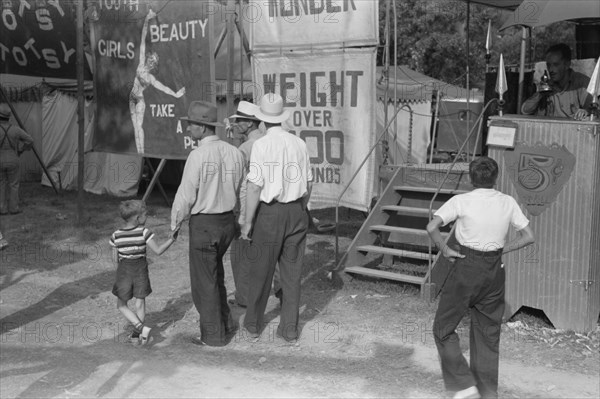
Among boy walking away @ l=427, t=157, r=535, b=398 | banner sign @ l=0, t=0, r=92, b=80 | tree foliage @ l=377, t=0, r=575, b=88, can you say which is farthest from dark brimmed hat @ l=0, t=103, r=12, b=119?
tree foliage @ l=377, t=0, r=575, b=88

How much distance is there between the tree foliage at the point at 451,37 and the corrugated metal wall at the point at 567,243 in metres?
16.5

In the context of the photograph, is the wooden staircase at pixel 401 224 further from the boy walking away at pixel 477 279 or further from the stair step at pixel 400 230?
the boy walking away at pixel 477 279

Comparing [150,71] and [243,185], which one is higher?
[150,71]

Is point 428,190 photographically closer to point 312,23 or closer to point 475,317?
point 312,23

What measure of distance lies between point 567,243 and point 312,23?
4204mm

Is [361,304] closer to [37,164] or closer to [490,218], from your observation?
[490,218]

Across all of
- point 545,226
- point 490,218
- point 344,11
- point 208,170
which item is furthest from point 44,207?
point 490,218

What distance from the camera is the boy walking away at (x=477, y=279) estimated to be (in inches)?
214

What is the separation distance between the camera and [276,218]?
7.02 meters

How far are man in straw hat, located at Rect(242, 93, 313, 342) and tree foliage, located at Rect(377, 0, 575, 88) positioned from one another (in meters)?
16.9

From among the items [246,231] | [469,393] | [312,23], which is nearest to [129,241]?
[246,231]

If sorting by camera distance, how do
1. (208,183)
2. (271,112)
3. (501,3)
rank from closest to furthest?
(208,183)
(271,112)
(501,3)

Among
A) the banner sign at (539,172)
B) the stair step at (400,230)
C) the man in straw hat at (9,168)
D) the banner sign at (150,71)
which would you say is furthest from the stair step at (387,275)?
the man in straw hat at (9,168)

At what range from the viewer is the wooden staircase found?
8898 mm
